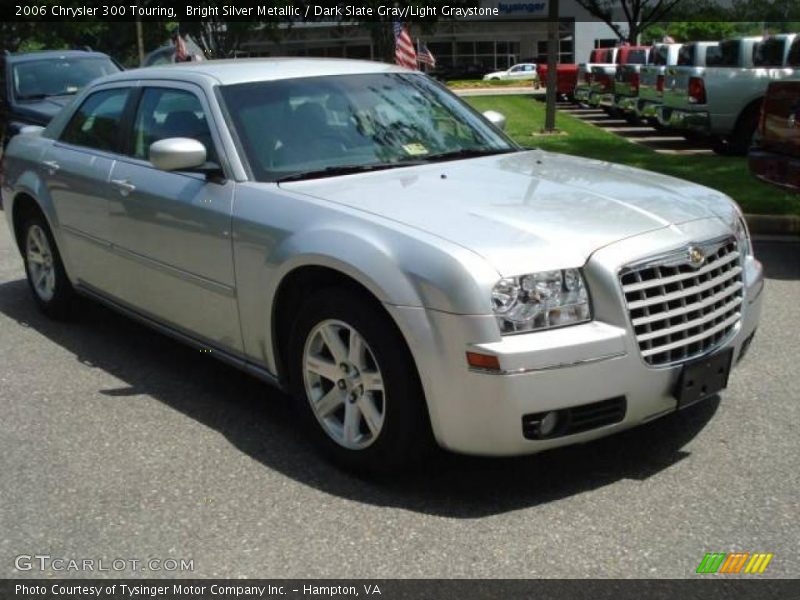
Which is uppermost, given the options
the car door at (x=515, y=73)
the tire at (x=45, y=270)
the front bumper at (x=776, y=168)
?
the front bumper at (x=776, y=168)

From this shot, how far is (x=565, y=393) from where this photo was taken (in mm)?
3516

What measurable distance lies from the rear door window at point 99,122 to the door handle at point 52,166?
165mm

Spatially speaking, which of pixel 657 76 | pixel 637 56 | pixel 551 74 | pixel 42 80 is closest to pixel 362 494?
pixel 42 80

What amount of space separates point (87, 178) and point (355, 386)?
8.42ft

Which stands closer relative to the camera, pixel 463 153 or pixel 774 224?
pixel 463 153

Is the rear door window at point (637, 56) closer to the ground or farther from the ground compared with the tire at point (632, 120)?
farther from the ground

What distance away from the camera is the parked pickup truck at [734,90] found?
14.0m

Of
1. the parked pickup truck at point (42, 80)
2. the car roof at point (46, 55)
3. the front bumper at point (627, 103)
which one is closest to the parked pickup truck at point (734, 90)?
the front bumper at point (627, 103)

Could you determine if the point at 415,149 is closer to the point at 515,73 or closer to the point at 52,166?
the point at 52,166

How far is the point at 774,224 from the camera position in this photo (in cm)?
887

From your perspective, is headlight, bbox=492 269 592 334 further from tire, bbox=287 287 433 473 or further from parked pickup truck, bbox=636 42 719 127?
parked pickup truck, bbox=636 42 719 127

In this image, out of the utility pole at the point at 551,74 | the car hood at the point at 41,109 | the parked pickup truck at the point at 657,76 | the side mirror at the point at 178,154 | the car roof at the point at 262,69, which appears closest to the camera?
the side mirror at the point at 178,154

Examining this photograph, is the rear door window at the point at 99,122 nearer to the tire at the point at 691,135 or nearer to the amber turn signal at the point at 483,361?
the amber turn signal at the point at 483,361
